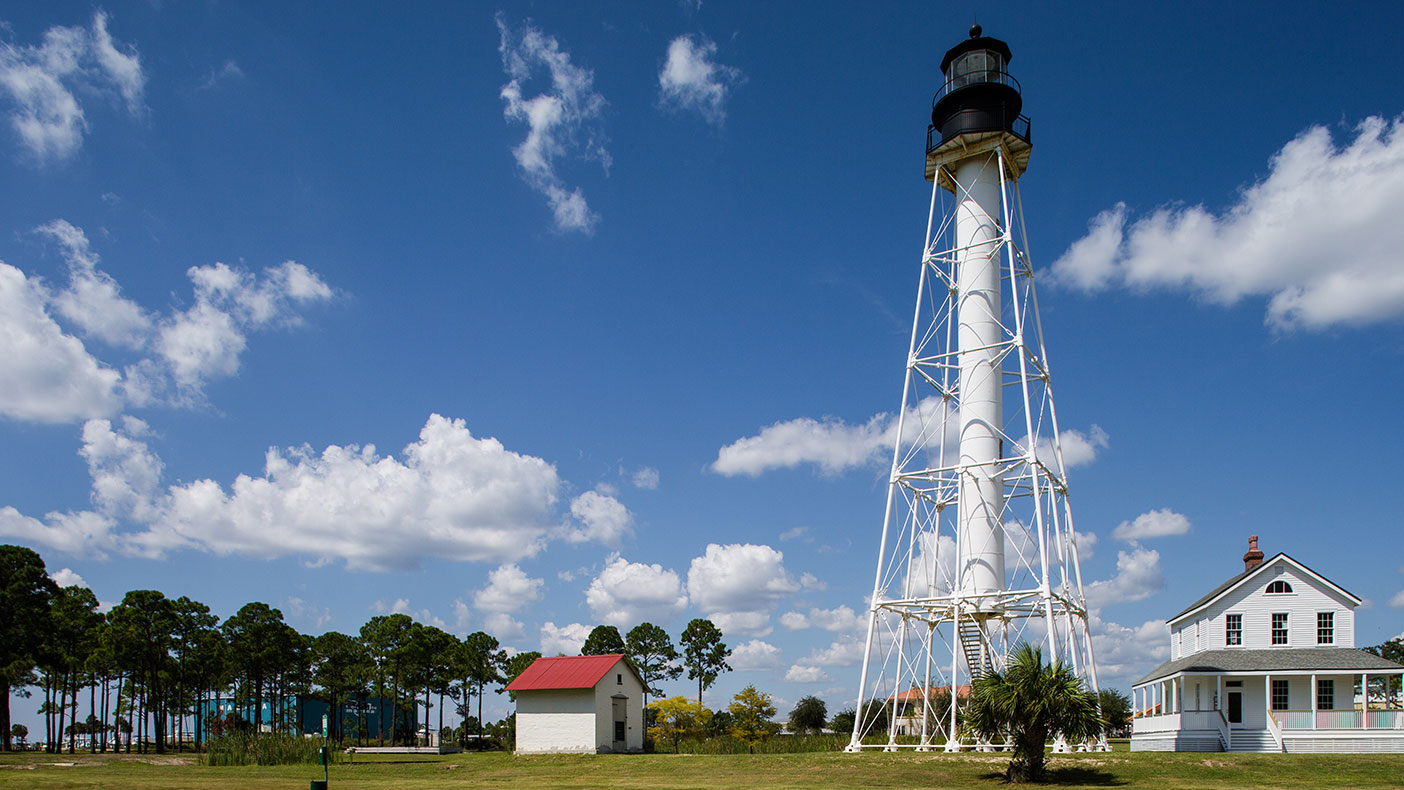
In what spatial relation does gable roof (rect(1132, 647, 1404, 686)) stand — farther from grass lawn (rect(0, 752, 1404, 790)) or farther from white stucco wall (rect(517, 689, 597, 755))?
white stucco wall (rect(517, 689, 597, 755))

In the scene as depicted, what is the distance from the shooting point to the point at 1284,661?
3034 cm

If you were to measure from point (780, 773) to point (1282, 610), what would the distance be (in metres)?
18.9

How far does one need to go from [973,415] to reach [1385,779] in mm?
15771

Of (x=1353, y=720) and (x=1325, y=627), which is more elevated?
(x=1325, y=627)

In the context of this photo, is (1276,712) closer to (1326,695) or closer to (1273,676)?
(1273,676)

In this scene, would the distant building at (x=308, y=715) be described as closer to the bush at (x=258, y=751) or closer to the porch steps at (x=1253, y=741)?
the bush at (x=258, y=751)

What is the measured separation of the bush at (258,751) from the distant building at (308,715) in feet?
67.3

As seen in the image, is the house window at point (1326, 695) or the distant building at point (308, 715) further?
the distant building at point (308, 715)

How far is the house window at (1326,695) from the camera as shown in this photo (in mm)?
29922

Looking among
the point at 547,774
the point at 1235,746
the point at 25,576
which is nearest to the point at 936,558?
the point at 1235,746

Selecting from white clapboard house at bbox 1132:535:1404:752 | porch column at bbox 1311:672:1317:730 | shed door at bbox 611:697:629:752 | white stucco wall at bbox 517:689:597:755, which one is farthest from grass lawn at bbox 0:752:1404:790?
shed door at bbox 611:697:629:752

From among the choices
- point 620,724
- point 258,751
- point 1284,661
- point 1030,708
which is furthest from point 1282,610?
Result: point 258,751

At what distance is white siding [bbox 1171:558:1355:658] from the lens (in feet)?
103

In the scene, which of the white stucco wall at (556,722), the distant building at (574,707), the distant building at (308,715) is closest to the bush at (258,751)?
the white stucco wall at (556,722)
